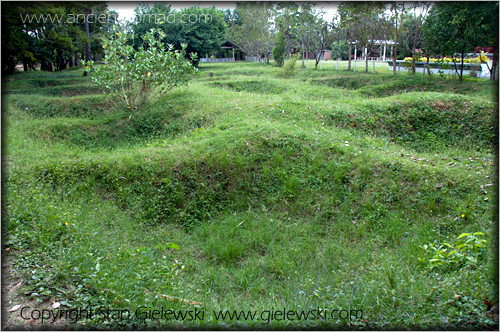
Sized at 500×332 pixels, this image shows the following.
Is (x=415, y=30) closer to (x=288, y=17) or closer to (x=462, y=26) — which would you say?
(x=462, y=26)

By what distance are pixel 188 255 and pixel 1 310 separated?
2206mm

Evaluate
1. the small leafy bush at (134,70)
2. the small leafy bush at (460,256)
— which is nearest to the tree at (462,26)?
the small leafy bush at (134,70)

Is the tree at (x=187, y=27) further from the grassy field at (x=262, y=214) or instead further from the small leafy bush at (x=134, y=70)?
the grassy field at (x=262, y=214)

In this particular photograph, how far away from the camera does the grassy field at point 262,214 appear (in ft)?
9.65

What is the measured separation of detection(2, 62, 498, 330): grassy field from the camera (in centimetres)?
294

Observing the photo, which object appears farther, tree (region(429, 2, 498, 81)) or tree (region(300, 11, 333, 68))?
tree (region(300, 11, 333, 68))

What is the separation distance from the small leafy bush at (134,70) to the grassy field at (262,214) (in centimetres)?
94

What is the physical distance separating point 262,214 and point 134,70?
21.6ft

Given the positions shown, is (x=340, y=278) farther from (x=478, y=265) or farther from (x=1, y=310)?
(x=1, y=310)

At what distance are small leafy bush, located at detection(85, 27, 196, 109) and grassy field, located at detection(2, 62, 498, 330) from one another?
935 mm

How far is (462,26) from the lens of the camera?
40.3 ft

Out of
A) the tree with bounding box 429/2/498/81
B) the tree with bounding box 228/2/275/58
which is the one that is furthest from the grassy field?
the tree with bounding box 228/2/275/58

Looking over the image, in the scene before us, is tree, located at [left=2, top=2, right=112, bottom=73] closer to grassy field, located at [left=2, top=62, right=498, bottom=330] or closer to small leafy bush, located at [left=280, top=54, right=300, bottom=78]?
grassy field, located at [left=2, top=62, right=498, bottom=330]

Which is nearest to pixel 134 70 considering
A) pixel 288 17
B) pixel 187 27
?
pixel 187 27
